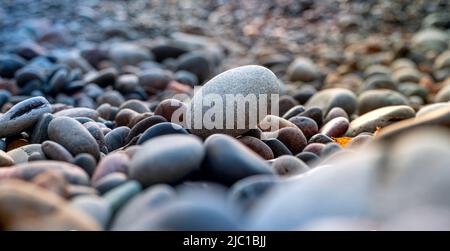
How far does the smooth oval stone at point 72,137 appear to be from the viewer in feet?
6.98

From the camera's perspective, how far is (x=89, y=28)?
7297 mm

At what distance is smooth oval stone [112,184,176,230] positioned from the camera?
1381 millimetres

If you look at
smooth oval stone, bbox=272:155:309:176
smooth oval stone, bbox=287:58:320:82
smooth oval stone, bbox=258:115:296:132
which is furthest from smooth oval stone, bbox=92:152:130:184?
smooth oval stone, bbox=287:58:320:82

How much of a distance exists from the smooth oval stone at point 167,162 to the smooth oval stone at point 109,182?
0.04 m

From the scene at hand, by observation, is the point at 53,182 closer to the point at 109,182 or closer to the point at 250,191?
the point at 109,182

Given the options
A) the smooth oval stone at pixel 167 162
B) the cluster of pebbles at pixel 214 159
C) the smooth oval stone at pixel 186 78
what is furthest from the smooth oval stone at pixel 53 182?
the smooth oval stone at pixel 186 78

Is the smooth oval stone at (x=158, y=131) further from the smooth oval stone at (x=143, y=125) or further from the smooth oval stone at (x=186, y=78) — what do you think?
the smooth oval stone at (x=186, y=78)

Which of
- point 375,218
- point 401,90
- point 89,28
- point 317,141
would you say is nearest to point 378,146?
point 375,218

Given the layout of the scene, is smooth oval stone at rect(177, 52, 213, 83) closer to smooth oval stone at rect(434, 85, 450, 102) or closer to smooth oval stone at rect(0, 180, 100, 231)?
smooth oval stone at rect(434, 85, 450, 102)

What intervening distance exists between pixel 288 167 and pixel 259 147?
397 mm

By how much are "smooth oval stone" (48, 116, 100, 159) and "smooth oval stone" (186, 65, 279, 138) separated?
1.66 ft

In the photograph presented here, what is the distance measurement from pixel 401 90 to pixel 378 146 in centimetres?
310

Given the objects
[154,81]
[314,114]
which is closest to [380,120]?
[314,114]

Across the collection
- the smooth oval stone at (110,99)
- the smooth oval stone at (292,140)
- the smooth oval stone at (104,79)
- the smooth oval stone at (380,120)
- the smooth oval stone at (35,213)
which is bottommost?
the smooth oval stone at (35,213)
